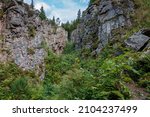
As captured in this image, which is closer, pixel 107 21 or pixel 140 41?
pixel 140 41

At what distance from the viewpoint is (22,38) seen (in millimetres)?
40469

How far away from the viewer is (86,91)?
9.60 m

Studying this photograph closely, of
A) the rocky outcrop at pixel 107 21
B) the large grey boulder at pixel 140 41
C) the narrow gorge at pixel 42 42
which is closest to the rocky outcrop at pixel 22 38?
the narrow gorge at pixel 42 42

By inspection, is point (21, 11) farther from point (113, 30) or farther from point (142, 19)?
point (142, 19)

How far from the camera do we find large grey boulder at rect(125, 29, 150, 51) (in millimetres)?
19516

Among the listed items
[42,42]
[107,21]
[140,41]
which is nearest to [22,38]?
[42,42]

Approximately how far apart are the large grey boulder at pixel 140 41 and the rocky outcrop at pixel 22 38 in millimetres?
19905

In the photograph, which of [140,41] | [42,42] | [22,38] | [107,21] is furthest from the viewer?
[42,42]

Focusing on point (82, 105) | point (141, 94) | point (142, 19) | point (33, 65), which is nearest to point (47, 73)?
point (33, 65)

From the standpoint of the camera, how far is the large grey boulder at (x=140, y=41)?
19.5 m

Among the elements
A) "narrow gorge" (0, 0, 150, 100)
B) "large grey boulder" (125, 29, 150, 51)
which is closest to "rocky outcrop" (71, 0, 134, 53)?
"narrow gorge" (0, 0, 150, 100)

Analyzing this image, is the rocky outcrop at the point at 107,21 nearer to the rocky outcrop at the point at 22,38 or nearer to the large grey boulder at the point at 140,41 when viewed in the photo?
the rocky outcrop at the point at 22,38

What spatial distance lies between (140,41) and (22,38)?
23323 mm

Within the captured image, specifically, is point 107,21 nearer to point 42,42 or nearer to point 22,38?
point 22,38
